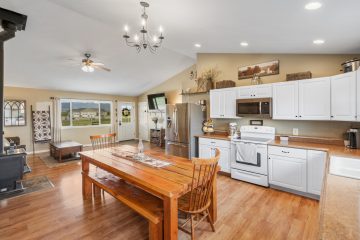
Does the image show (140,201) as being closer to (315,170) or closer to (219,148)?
(219,148)

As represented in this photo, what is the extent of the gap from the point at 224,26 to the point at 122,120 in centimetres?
722

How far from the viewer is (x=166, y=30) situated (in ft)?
10.7

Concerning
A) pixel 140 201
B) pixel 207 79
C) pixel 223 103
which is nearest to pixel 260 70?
pixel 223 103

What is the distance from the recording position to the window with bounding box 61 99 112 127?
23.5 feet

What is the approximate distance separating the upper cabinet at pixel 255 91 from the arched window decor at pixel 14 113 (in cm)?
710

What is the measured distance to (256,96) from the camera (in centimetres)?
375

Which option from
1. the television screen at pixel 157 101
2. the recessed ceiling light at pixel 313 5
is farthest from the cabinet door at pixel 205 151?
the television screen at pixel 157 101

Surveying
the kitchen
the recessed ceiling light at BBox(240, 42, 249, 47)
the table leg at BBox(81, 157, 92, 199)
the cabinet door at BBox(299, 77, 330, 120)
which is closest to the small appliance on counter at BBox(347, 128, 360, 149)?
the kitchen

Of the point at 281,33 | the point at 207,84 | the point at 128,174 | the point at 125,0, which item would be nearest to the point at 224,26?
the point at 281,33

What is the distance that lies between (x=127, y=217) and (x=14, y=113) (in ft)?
20.4

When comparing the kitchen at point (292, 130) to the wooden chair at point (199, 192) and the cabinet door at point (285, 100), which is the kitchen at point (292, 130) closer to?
the cabinet door at point (285, 100)

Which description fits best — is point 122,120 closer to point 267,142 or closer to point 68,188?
point 68,188

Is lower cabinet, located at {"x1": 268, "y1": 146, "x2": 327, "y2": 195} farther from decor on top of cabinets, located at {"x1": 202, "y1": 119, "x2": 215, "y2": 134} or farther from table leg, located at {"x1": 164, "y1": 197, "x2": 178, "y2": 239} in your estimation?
table leg, located at {"x1": 164, "y1": 197, "x2": 178, "y2": 239}

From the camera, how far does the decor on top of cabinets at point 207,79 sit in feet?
15.6
